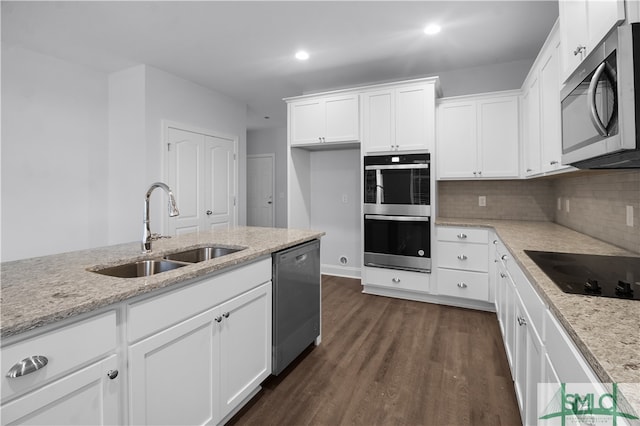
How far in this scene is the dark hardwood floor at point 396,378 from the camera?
178cm

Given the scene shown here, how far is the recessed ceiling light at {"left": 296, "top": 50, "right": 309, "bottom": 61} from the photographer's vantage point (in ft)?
11.2

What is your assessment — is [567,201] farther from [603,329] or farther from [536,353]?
[603,329]

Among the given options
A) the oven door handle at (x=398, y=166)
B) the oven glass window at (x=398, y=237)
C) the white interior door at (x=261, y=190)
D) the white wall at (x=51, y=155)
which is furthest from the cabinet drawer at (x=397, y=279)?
the white interior door at (x=261, y=190)

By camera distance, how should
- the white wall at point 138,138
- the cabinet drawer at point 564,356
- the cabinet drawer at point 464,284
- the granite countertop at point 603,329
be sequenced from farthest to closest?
the white wall at point 138,138, the cabinet drawer at point 464,284, the cabinet drawer at point 564,356, the granite countertop at point 603,329

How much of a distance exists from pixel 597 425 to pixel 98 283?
1.50 m

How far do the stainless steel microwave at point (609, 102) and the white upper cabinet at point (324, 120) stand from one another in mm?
2626

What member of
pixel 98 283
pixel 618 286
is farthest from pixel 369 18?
pixel 98 283

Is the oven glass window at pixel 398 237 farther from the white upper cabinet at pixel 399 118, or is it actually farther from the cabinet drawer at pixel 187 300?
the cabinet drawer at pixel 187 300

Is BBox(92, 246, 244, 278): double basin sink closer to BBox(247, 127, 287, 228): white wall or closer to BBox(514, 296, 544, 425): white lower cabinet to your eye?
BBox(514, 296, 544, 425): white lower cabinet

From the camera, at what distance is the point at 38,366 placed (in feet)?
2.82

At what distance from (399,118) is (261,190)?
4.28 metres

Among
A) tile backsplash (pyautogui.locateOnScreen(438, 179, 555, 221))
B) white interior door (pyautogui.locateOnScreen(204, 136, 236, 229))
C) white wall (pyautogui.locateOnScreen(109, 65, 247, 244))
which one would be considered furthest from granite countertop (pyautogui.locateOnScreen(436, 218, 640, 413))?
white interior door (pyautogui.locateOnScreen(204, 136, 236, 229))

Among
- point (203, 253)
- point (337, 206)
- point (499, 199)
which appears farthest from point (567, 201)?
point (203, 253)

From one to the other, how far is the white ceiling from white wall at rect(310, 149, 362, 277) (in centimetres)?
118
